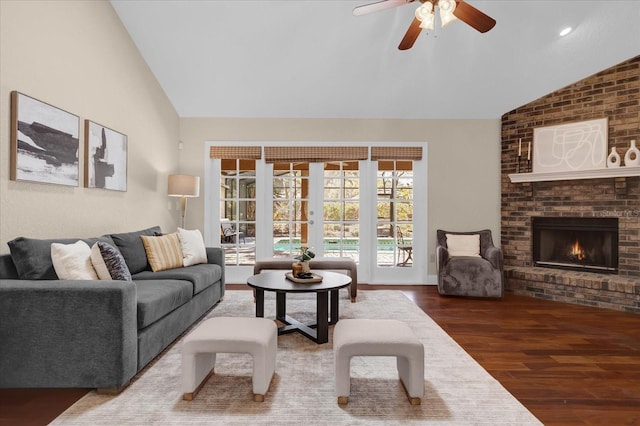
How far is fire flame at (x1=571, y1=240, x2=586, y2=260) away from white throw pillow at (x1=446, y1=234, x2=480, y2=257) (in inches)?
45.6

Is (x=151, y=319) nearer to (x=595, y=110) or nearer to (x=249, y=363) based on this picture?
(x=249, y=363)

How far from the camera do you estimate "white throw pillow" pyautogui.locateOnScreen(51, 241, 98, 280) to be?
7.68 feet

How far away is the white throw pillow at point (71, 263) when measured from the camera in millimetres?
2340

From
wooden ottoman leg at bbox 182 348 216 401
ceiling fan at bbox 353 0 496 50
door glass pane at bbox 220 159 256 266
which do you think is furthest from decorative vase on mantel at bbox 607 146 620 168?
wooden ottoman leg at bbox 182 348 216 401

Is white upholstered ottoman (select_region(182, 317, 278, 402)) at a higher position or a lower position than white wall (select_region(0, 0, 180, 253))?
lower

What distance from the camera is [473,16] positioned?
8.21 ft

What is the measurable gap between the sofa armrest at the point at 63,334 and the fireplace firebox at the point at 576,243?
193 inches

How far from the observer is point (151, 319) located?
7.72 feet

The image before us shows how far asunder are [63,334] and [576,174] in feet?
17.0

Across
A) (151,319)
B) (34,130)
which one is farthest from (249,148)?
(151,319)

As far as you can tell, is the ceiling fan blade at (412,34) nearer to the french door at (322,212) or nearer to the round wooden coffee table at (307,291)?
the round wooden coffee table at (307,291)

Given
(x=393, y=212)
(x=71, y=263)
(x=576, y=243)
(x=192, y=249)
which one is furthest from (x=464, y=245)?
(x=71, y=263)

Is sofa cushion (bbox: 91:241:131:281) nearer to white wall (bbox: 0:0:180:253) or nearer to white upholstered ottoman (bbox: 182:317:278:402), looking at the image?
white wall (bbox: 0:0:180:253)

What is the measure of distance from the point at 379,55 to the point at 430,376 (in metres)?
3.41
